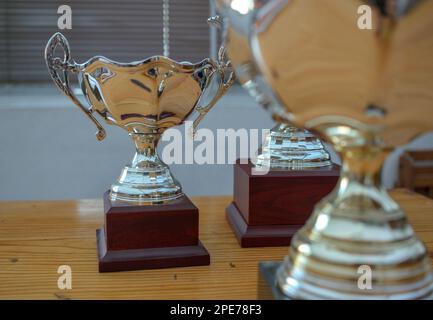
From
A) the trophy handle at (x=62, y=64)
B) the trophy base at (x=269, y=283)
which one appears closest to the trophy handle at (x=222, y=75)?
the trophy handle at (x=62, y=64)

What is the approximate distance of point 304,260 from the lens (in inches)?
12.9

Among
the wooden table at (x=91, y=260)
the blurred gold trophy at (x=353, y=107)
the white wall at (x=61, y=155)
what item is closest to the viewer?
the blurred gold trophy at (x=353, y=107)

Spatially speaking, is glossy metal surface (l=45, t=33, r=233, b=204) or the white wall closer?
glossy metal surface (l=45, t=33, r=233, b=204)

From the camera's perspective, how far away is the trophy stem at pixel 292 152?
0.68 meters

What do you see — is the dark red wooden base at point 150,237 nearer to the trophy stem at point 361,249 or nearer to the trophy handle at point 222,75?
the trophy handle at point 222,75

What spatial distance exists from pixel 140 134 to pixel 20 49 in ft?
4.71

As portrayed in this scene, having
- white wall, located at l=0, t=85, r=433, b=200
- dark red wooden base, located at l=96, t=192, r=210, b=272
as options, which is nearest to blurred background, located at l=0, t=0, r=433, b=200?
white wall, located at l=0, t=85, r=433, b=200

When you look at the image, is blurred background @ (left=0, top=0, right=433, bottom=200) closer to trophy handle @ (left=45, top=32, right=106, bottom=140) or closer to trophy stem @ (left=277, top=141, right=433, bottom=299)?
trophy handle @ (left=45, top=32, right=106, bottom=140)

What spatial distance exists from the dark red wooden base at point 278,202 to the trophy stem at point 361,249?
0.30 metres

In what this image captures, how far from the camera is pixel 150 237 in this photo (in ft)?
1.87

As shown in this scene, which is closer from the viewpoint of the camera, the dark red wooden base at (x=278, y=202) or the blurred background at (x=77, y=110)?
the dark red wooden base at (x=278, y=202)

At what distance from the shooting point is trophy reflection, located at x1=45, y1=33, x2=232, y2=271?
0.54 meters

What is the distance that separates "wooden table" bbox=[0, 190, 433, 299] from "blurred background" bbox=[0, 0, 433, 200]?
2.84 ft
